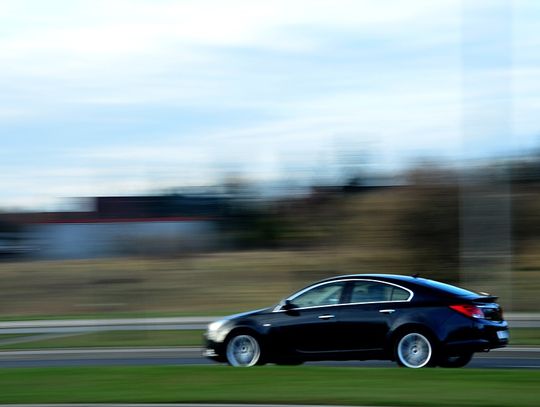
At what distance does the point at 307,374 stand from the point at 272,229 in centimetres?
3497

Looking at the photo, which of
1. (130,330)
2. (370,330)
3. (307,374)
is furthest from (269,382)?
(130,330)

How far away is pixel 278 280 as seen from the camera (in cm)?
3781

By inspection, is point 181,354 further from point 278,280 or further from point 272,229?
point 272,229

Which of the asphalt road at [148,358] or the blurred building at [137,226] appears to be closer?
the asphalt road at [148,358]

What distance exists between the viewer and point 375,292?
13477 millimetres

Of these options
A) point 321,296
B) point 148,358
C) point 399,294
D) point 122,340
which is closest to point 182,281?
point 122,340

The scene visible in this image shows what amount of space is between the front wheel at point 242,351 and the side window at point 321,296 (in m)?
0.95

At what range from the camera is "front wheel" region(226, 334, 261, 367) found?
14023 mm

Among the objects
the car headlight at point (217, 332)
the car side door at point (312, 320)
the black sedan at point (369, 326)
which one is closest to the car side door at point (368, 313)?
the black sedan at point (369, 326)

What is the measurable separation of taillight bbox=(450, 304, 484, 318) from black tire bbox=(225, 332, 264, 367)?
3.10 meters

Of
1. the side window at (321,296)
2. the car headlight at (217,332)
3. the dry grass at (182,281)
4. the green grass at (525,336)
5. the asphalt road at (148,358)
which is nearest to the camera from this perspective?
the side window at (321,296)

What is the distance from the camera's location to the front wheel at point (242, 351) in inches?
552

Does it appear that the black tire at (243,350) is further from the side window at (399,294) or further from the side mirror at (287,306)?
the side window at (399,294)

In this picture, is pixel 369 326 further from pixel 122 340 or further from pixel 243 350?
pixel 122 340
